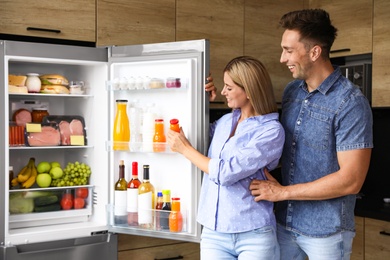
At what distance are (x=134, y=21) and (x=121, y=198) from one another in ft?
3.16

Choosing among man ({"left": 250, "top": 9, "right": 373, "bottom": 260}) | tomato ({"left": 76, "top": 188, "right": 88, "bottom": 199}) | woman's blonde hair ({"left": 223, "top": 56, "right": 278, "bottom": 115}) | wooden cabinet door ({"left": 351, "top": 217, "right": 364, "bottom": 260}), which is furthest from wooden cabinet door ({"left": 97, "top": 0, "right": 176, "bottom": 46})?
wooden cabinet door ({"left": 351, "top": 217, "right": 364, "bottom": 260})

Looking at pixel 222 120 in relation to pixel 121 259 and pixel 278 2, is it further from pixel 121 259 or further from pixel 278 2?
pixel 278 2

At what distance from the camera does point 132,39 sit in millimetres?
2996

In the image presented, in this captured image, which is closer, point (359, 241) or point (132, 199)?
point (132, 199)

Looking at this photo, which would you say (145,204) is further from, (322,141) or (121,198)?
(322,141)

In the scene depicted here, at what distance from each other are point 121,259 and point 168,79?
1.02 metres

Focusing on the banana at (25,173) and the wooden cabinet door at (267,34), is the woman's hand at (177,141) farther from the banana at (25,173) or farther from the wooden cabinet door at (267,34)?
the wooden cabinet door at (267,34)

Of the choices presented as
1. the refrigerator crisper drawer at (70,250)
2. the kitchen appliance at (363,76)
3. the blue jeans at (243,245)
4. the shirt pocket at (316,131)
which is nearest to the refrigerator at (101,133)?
the refrigerator crisper drawer at (70,250)

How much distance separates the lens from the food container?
2.37m

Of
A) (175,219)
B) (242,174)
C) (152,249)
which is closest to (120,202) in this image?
(175,219)

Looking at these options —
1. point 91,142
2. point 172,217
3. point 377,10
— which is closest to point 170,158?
point 172,217

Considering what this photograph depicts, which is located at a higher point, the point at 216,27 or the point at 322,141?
the point at 216,27

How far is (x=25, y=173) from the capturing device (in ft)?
8.95

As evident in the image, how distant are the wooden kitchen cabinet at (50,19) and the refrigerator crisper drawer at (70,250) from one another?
0.96 m
